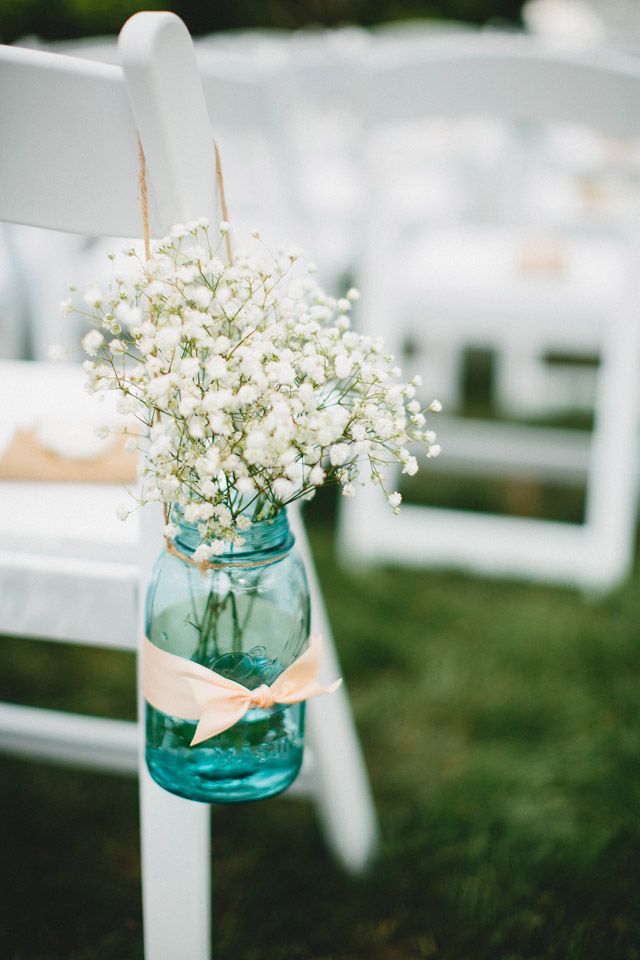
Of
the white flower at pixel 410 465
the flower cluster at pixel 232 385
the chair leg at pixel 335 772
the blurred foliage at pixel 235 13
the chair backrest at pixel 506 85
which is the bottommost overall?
the chair leg at pixel 335 772

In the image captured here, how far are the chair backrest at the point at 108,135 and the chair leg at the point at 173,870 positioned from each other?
1.90ft

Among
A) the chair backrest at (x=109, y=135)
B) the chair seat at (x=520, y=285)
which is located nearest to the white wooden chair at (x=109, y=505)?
the chair backrest at (x=109, y=135)

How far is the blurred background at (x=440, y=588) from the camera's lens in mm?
1381

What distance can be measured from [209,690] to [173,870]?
25 centimetres

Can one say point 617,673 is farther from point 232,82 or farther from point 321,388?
point 232,82

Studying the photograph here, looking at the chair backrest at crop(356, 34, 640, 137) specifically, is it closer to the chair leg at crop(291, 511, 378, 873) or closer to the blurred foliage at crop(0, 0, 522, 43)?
the chair leg at crop(291, 511, 378, 873)

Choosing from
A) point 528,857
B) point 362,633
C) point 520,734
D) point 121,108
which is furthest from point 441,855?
point 121,108

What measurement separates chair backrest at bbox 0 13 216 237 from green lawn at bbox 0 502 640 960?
1046mm

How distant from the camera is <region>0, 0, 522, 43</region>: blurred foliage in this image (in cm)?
588

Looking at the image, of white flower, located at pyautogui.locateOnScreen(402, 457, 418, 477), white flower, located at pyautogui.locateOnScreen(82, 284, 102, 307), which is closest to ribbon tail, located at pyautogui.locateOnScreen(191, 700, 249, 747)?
white flower, located at pyautogui.locateOnScreen(402, 457, 418, 477)

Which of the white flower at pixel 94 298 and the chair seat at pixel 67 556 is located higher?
the white flower at pixel 94 298

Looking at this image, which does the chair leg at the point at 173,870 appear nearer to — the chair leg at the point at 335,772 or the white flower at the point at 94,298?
the chair leg at the point at 335,772

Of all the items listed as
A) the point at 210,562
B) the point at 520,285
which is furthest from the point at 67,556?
the point at 520,285

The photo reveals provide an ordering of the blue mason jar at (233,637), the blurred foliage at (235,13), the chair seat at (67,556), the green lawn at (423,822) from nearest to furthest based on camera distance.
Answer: the blue mason jar at (233,637)
the chair seat at (67,556)
the green lawn at (423,822)
the blurred foliage at (235,13)
